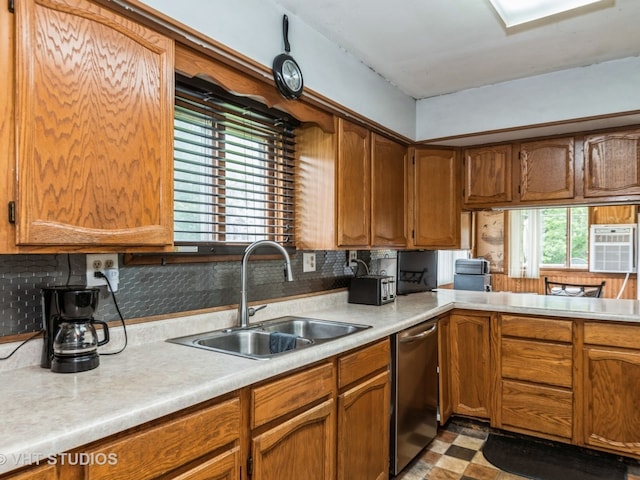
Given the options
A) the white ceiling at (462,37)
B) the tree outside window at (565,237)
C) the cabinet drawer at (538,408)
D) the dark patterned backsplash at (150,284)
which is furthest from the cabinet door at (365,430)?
the tree outside window at (565,237)

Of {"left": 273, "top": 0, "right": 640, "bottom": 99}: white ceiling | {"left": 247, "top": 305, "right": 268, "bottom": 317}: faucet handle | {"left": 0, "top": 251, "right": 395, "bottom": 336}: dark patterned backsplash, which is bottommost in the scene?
{"left": 247, "top": 305, "right": 268, "bottom": 317}: faucet handle

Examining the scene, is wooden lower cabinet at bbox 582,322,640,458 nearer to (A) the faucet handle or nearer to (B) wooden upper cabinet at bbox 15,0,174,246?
(A) the faucet handle

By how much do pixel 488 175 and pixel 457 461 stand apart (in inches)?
75.2

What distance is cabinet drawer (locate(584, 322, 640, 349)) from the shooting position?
7.69 ft

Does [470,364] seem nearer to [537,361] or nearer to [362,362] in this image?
[537,361]

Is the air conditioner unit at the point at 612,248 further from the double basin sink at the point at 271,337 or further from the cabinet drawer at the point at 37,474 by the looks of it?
the cabinet drawer at the point at 37,474

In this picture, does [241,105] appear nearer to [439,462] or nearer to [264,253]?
[264,253]

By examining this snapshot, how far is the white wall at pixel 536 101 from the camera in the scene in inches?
97.2

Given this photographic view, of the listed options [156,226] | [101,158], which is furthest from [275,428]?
[101,158]

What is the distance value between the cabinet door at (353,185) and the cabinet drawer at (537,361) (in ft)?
3.74

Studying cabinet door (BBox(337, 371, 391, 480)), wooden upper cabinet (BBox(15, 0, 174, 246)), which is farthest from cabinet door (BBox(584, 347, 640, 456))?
wooden upper cabinet (BBox(15, 0, 174, 246))

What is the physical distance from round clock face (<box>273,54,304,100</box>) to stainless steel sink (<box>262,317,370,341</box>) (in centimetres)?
107

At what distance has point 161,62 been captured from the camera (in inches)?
54.4

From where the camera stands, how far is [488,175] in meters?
3.11
